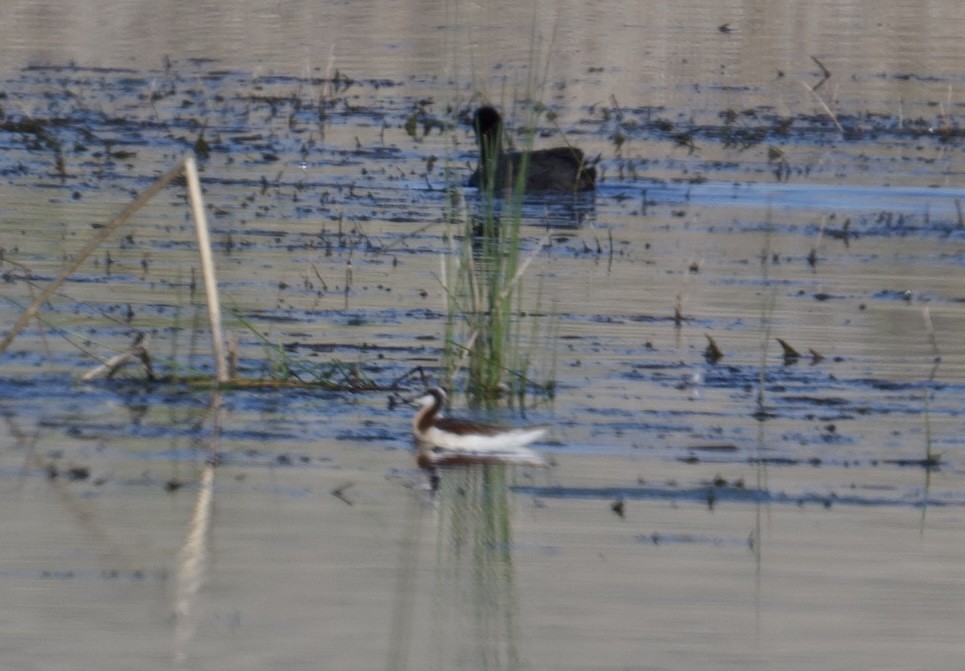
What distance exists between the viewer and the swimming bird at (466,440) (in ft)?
29.2

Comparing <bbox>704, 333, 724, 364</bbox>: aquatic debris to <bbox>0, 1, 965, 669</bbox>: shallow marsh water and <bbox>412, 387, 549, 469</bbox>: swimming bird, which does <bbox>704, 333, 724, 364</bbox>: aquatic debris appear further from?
<bbox>412, 387, 549, 469</bbox>: swimming bird

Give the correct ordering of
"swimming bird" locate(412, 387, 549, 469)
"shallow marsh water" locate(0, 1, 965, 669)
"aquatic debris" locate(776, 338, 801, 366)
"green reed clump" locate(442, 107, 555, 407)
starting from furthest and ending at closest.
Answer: "aquatic debris" locate(776, 338, 801, 366) → "green reed clump" locate(442, 107, 555, 407) → "swimming bird" locate(412, 387, 549, 469) → "shallow marsh water" locate(0, 1, 965, 669)

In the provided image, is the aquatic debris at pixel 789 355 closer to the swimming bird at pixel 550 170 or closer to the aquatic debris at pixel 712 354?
the aquatic debris at pixel 712 354

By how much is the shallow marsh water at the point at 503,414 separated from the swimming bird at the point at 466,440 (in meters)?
0.15

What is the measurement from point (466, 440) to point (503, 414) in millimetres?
1029

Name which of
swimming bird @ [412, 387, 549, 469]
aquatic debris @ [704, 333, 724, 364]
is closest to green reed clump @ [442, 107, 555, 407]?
swimming bird @ [412, 387, 549, 469]

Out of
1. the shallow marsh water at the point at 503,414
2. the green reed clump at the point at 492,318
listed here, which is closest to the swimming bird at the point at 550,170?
the shallow marsh water at the point at 503,414

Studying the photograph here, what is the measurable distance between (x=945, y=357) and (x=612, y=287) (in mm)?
2780

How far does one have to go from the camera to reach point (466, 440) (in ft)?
29.3

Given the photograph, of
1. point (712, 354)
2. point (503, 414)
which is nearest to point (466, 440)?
point (503, 414)

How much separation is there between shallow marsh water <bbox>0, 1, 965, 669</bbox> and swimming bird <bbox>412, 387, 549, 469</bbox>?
146 millimetres

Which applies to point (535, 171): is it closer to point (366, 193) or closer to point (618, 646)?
point (366, 193)

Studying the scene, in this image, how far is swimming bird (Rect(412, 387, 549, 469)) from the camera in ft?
29.2

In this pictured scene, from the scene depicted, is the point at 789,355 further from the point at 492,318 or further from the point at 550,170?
the point at 550,170
